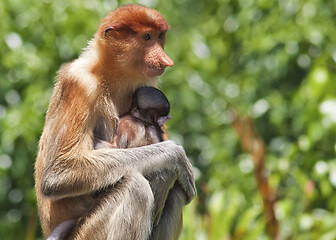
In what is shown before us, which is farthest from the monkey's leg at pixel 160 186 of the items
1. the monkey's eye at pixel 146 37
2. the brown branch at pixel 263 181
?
the brown branch at pixel 263 181

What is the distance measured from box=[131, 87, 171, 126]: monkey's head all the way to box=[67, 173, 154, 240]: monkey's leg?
1.29ft

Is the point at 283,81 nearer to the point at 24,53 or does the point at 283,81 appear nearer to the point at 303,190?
the point at 303,190

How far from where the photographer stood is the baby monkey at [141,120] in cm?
414

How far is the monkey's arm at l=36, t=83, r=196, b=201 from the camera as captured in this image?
394 cm

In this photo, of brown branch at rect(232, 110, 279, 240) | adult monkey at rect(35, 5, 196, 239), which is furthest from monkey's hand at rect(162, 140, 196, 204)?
brown branch at rect(232, 110, 279, 240)

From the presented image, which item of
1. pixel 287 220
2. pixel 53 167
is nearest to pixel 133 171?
pixel 53 167

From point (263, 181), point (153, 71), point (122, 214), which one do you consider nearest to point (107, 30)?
point (153, 71)

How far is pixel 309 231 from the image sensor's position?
6332 millimetres

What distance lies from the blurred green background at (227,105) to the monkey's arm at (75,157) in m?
2.29

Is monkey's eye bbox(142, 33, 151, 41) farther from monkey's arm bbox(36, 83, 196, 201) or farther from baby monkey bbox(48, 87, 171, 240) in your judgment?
monkey's arm bbox(36, 83, 196, 201)

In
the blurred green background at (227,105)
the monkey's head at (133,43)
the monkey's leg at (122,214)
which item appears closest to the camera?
the monkey's leg at (122,214)

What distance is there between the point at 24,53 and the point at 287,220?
3098 millimetres

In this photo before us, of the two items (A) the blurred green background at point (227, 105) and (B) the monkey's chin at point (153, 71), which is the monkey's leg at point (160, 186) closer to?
(B) the monkey's chin at point (153, 71)

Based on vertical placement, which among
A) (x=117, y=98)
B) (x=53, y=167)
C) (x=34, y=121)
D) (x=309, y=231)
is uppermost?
(x=117, y=98)
